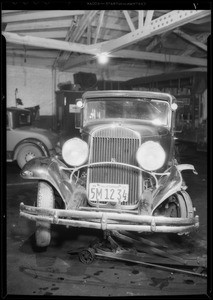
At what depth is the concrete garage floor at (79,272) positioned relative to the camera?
271 centimetres

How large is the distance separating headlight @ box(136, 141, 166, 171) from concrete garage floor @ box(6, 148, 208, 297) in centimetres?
105

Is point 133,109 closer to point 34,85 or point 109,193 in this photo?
point 109,193

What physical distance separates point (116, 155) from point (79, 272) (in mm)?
1295

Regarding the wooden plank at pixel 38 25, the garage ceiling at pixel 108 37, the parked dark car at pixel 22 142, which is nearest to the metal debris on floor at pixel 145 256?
the garage ceiling at pixel 108 37

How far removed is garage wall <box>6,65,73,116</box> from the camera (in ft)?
41.6

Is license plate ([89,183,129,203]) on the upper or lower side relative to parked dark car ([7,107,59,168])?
lower

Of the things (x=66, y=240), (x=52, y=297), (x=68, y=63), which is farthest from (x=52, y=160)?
(x=68, y=63)

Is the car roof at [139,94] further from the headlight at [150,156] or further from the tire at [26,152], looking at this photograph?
the tire at [26,152]

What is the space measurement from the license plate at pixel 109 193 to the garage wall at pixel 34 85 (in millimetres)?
10017

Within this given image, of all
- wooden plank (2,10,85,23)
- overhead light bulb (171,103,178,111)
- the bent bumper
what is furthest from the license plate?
wooden plank (2,10,85,23)

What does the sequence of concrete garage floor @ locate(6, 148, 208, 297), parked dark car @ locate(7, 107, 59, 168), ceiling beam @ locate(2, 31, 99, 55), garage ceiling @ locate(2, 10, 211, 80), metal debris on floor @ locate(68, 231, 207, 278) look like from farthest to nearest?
parked dark car @ locate(7, 107, 59, 168) < ceiling beam @ locate(2, 31, 99, 55) < garage ceiling @ locate(2, 10, 211, 80) < metal debris on floor @ locate(68, 231, 207, 278) < concrete garage floor @ locate(6, 148, 208, 297)

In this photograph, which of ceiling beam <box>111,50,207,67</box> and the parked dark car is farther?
ceiling beam <box>111,50,207,67</box>

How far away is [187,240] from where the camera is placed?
3881 mm

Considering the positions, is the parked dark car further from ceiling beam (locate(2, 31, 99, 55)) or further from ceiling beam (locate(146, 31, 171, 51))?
ceiling beam (locate(146, 31, 171, 51))
